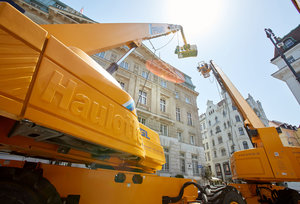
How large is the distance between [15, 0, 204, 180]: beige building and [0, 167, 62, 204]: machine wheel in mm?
11150

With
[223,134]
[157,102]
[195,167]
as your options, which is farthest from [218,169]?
[157,102]

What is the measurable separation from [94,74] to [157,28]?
5.01 m

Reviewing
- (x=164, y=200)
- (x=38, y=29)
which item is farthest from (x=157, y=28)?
(x=164, y=200)

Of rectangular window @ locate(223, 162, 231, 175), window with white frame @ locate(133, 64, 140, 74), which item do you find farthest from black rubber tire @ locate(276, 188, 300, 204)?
rectangular window @ locate(223, 162, 231, 175)

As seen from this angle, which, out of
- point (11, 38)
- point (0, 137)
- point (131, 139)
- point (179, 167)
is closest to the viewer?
point (11, 38)

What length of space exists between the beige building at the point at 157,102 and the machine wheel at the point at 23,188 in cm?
1115

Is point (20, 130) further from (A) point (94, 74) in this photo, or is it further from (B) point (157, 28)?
(B) point (157, 28)

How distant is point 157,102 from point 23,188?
16.3 m

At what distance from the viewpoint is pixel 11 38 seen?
46.5 inches

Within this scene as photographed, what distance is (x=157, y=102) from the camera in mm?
17500

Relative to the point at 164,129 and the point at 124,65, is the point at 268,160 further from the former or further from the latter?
the point at 124,65

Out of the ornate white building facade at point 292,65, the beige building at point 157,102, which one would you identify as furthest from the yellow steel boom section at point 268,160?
the ornate white building facade at point 292,65

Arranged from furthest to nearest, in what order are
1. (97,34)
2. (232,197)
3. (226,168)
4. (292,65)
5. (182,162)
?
1. (226,168)
2. (292,65)
3. (182,162)
4. (232,197)
5. (97,34)

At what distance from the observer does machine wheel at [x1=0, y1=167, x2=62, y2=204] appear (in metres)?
1.28
